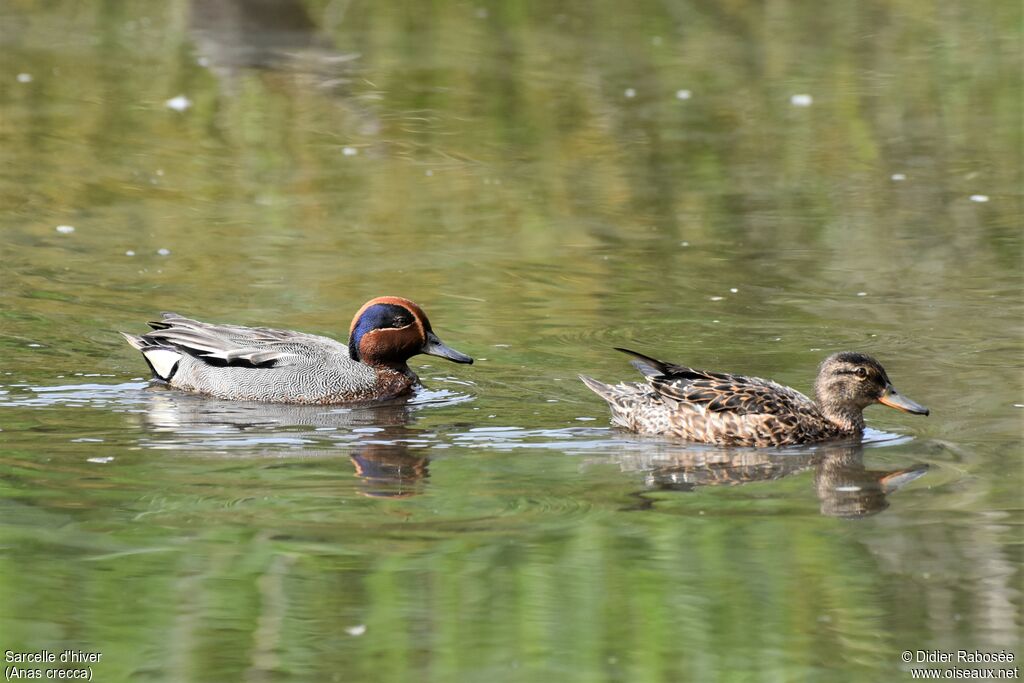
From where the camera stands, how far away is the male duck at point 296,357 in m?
10.5

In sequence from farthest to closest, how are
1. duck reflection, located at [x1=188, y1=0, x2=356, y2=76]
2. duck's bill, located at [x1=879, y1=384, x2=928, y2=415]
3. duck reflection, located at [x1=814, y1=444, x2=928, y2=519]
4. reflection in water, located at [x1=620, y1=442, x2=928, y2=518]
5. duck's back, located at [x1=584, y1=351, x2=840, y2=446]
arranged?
duck reflection, located at [x1=188, y1=0, x2=356, y2=76] → duck's bill, located at [x1=879, y1=384, x2=928, y2=415] → duck's back, located at [x1=584, y1=351, x2=840, y2=446] → reflection in water, located at [x1=620, y1=442, x2=928, y2=518] → duck reflection, located at [x1=814, y1=444, x2=928, y2=519]

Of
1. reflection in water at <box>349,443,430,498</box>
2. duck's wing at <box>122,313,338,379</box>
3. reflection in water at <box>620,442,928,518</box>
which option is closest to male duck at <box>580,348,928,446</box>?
reflection in water at <box>620,442,928,518</box>

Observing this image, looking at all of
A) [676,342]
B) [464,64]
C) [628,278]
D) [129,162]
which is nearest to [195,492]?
[676,342]

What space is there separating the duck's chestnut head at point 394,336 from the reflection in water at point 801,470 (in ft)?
7.22

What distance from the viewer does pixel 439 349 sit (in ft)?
35.1

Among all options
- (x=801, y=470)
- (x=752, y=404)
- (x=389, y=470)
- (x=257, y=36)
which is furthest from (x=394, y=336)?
(x=257, y=36)

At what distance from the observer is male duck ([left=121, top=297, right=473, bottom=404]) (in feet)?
34.4

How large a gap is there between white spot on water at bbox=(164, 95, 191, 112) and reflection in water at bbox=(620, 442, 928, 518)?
10.5 metres

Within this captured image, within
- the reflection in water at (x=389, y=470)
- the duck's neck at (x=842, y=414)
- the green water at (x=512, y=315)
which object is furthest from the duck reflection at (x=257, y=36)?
the duck's neck at (x=842, y=414)

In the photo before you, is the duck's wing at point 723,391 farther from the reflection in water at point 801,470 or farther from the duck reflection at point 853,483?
the duck reflection at point 853,483

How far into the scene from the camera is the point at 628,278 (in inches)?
498

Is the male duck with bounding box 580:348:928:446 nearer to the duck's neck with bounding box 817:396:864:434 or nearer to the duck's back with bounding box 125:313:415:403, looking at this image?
the duck's neck with bounding box 817:396:864:434

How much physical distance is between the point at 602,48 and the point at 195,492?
13.7 metres

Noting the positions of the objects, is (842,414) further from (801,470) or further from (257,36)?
(257,36)
